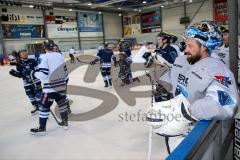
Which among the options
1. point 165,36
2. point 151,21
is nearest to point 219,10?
point 151,21

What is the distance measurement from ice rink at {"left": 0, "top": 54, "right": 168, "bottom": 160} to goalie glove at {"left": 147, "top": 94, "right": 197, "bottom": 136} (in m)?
1.34

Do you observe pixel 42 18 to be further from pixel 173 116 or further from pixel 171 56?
pixel 173 116

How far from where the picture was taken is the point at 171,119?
135cm

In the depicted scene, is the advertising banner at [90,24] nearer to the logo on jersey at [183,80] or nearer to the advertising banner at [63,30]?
the advertising banner at [63,30]

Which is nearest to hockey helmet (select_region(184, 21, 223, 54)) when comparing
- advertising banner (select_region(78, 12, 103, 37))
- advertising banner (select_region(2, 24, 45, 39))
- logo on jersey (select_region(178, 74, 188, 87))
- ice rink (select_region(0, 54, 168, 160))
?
logo on jersey (select_region(178, 74, 188, 87))

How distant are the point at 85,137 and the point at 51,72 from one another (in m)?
1.05

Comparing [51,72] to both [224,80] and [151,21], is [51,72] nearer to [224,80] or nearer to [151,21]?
[224,80]

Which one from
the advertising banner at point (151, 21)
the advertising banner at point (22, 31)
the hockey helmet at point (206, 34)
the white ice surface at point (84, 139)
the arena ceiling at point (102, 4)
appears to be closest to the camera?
the hockey helmet at point (206, 34)

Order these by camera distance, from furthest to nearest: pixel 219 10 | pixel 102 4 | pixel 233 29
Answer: pixel 102 4, pixel 219 10, pixel 233 29

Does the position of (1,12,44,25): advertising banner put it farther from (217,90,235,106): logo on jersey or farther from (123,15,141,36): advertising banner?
(217,90,235,106): logo on jersey

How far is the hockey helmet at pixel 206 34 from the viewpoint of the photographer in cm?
143

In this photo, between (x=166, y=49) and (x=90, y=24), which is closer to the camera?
(x=166, y=49)

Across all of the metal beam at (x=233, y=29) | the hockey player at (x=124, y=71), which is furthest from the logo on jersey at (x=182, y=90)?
the hockey player at (x=124, y=71)

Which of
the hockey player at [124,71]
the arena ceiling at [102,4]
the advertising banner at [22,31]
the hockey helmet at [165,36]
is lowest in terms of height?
the hockey player at [124,71]
